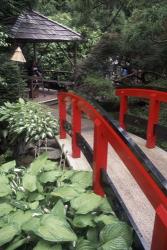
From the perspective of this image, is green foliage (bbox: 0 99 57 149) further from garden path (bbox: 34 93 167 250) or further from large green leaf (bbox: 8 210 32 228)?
large green leaf (bbox: 8 210 32 228)

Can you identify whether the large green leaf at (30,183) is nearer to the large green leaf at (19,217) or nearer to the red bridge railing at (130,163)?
the large green leaf at (19,217)

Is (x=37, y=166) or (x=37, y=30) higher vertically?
(x=37, y=30)

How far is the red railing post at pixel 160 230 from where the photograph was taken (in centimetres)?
162

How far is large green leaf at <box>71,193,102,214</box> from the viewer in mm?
2342

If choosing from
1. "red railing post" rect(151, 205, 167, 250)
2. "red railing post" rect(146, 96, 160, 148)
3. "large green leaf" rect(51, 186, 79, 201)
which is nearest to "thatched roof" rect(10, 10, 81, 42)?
"red railing post" rect(146, 96, 160, 148)

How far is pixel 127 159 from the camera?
220 cm

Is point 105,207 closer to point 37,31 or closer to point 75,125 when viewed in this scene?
point 75,125

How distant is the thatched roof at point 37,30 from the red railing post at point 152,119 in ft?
23.0

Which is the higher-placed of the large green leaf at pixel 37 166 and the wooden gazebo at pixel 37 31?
the wooden gazebo at pixel 37 31

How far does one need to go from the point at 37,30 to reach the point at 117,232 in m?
10.5

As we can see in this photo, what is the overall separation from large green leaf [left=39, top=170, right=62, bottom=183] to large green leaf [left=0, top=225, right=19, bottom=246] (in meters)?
0.80

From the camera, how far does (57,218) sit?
215 cm

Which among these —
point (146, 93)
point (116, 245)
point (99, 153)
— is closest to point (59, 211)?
point (116, 245)

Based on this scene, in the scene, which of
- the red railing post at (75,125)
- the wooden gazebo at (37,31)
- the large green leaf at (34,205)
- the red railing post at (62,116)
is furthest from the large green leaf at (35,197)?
the wooden gazebo at (37,31)
